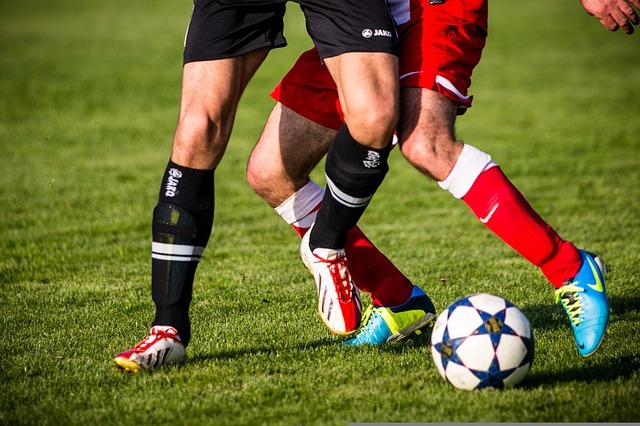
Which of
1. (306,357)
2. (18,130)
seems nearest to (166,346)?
(306,357)

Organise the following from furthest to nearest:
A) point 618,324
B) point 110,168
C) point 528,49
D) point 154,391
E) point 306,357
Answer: point 528,49 → point 110,168 → point 618,324 → point 306,357 → point 154,391

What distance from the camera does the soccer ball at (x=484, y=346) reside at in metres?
3.93

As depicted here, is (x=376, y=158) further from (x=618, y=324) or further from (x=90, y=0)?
(x=90, y=0)

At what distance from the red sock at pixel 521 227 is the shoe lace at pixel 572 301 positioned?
5 cm

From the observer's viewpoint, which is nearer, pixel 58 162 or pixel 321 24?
pixel 321 24

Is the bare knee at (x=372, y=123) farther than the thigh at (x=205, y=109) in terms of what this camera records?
No

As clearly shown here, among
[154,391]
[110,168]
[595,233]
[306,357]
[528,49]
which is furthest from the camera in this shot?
[528,49]

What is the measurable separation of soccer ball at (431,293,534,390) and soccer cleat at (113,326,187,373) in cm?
125

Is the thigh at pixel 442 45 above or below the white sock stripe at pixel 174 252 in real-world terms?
above

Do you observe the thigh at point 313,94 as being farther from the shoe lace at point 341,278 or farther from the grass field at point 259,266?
the grass field at point 259,266

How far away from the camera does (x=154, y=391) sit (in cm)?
405

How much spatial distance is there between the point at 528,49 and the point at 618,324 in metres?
19.6

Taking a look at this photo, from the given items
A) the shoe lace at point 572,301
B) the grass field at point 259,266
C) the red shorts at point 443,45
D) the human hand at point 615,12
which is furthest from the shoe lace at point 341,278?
the human hand at point 615,12

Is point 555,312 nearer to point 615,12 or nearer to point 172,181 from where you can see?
point 615,12
